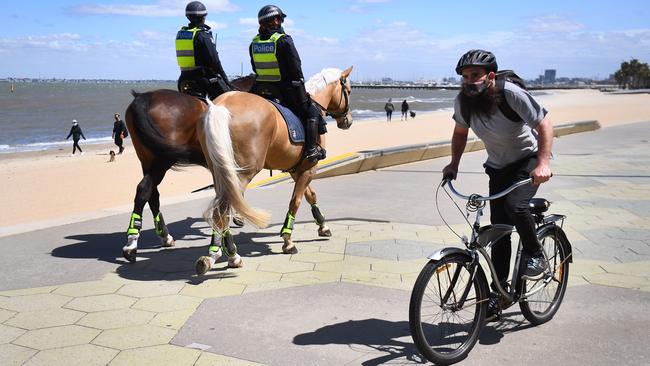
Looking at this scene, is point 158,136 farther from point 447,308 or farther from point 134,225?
point 447,308

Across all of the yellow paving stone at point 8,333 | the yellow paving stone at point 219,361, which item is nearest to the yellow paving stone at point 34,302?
the yellow paving stone at point 8,333

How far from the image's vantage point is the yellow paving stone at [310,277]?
5198 millimetres

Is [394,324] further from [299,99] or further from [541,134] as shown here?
[299,99]

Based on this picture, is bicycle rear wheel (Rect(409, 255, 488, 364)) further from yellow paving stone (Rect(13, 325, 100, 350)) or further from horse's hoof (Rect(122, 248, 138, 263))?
horse's hoof (Rect(122, 248, 138, 263))

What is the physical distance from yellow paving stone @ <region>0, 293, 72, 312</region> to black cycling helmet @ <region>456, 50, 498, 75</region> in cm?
352

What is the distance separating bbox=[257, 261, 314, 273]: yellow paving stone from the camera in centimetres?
555

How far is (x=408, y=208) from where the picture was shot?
27.2ft

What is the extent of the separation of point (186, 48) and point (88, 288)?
285cm

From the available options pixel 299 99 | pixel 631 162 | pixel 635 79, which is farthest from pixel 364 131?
pixel 635 79

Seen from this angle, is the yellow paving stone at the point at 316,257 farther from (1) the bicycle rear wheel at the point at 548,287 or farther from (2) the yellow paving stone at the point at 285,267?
(1) the bicycle rear wheel at the point at 548,287

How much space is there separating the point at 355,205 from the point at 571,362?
5051 mm

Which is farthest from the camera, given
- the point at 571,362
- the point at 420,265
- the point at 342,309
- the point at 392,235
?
the point at 392,235

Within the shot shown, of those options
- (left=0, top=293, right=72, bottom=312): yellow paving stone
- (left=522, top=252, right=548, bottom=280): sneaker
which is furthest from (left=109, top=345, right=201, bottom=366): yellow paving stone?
(left=522, top=252, right=548, bottom=280): sneaker

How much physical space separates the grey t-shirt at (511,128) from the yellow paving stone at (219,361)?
2.13 m
